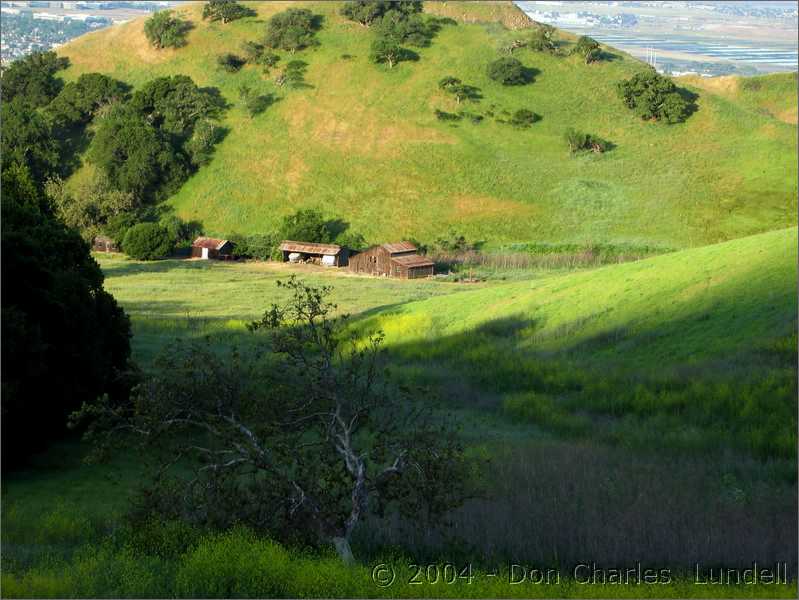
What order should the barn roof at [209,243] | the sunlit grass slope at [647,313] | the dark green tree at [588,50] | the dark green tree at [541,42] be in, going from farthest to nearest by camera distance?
the dark green tree at [541,42], the dark green tree at [588,50], the barn roof at [209,243], the sunlit grass slope at [647,313]

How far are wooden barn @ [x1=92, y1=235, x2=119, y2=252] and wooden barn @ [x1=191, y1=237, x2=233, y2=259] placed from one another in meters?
7.80

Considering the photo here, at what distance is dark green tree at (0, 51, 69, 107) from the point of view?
104250 millimetres

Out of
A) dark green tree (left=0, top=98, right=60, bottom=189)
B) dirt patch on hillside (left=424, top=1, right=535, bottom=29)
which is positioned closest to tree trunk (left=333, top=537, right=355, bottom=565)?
dark green tree (left=0, top=98, right=60, bottom=189)

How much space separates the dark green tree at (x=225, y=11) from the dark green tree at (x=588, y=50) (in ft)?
136

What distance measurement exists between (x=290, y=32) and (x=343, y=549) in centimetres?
10311

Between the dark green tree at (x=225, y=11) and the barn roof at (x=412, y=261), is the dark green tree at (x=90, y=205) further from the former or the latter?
the dark green tree at (x=225, y=11)

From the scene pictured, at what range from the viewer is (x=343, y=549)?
14.0 metres

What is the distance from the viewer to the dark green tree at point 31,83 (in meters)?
104

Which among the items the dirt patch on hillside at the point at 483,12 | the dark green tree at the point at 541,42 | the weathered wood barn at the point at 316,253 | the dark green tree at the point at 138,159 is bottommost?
the weathered wood barn at the point at 316,253

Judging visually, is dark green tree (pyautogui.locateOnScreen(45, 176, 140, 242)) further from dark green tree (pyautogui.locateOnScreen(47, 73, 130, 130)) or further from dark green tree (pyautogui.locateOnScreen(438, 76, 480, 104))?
dark green tree (pyautogui.locateOnScreen(438, 76, 480, 104))

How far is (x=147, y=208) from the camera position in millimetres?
90125

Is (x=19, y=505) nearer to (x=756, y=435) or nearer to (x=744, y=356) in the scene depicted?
(x=756, y=435)

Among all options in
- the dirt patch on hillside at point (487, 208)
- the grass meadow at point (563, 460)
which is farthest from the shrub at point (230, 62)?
the grass meadow at point (563, 460)

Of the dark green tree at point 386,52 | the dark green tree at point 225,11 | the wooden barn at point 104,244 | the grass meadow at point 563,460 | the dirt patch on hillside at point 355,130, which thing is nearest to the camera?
the grass meadow at point 563,460
